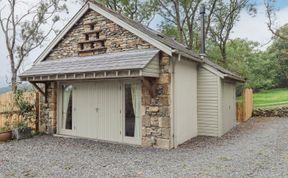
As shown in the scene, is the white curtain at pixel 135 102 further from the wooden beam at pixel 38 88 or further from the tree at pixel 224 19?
the tree at pixel 224 19

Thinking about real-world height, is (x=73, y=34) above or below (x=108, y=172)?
above

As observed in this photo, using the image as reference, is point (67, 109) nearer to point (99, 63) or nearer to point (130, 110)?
point (99, 63)

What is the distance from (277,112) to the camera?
1980 centimetres

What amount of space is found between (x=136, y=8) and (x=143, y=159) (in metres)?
20.4

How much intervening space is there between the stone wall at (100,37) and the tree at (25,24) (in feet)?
36.1

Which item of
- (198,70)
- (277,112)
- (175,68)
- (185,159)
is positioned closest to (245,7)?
(277,112)

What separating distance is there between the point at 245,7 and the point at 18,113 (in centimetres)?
2100

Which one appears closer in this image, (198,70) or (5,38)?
(198,70)

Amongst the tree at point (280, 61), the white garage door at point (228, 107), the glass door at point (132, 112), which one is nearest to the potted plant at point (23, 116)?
the glass door at point (132, 112)

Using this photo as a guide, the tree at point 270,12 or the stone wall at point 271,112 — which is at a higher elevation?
the tree at point 270,12

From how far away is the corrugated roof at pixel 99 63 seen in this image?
8.68 metres

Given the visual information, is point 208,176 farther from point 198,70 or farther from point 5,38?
point 5,38

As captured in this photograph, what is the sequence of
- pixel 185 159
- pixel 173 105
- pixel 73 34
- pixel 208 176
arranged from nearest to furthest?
pixel 208 176, pixel 185 159, pixel 173 105, pixel 73 34

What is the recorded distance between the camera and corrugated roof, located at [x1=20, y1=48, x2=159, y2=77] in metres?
8.68
